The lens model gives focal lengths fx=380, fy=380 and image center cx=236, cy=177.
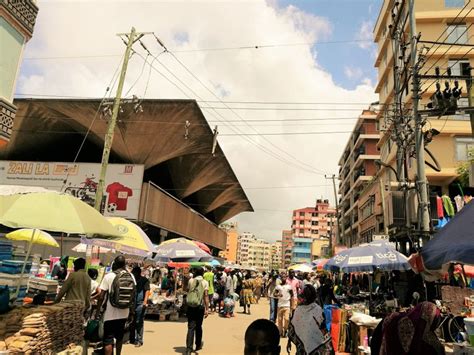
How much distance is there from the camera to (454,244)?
9.88 feet

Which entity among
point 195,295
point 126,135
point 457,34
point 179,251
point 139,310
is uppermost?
point 457,34

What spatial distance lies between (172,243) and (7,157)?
30.2 m

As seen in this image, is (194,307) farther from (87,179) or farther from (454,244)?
(87,179)

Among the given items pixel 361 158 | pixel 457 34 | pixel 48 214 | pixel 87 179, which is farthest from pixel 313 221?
pixel 48 214

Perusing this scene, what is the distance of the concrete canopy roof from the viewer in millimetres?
30781

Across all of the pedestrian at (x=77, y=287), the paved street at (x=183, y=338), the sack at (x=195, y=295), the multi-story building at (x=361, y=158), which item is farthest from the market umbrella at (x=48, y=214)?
the multi-story building at (x=361, y=158)

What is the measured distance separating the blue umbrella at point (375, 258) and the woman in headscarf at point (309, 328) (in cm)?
499

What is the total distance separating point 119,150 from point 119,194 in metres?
4.34

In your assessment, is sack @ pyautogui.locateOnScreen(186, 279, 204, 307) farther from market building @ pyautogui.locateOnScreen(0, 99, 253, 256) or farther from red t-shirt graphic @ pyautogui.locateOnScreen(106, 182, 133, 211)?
red t-shirt graphic @ pyautogui.locateOnScreen(106, 182, 133, 211)

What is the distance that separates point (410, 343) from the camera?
3273mm

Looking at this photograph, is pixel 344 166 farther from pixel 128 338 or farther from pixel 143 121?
pixel 128 338

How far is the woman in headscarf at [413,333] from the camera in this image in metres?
3.21

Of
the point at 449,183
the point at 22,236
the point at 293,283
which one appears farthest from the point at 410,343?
the point at 449,183

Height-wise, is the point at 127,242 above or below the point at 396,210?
below
